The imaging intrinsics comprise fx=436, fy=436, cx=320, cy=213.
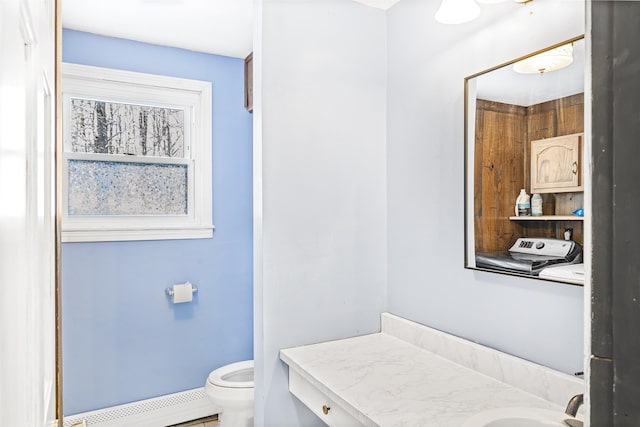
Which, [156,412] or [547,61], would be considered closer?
[547,61]

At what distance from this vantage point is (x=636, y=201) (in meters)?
0.25

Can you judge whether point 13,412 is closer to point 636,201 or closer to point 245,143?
point 636,201

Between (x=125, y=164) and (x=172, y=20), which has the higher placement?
(x=172, y=20)

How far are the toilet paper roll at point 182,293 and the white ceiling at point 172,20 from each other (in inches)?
60.2

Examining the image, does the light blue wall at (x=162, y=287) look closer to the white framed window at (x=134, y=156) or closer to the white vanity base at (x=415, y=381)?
the white framed window at (x=134, y=156)

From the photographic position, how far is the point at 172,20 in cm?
243

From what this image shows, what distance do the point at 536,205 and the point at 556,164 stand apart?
0.15 metres

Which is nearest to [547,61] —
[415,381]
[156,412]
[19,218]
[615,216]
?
[415,381]

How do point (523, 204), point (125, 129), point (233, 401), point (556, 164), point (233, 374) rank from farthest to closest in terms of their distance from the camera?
point (125, 129), point (233, 374), point (233, 401), point (523, 204), point (556, 164)

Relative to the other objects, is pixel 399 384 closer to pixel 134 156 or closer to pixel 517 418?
pixel 517 418

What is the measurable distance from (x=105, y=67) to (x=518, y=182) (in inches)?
94.5

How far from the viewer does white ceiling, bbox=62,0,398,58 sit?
226 cm

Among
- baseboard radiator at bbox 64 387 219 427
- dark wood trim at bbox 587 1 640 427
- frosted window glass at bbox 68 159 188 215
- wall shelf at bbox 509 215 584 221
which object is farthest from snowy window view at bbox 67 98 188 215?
dark wood trim at bbox 587 1 640 427

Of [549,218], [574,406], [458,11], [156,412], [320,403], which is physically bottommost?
[156,412]
